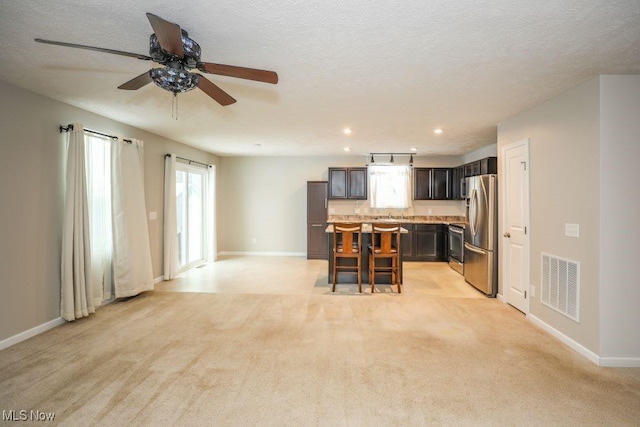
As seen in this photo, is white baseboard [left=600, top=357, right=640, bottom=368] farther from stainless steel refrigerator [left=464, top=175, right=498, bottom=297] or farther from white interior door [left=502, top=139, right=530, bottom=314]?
stainless steel refrigerator [left=464, top=175, right=498, bottom=297]

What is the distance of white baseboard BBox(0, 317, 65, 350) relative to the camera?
2.94m

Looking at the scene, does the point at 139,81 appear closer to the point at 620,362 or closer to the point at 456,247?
the point at 620,362

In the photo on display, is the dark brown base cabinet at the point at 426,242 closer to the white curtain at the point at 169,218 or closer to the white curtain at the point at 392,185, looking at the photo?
the white curtain at the point at 392,185

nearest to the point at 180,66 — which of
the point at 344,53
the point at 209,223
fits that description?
the point at 344,53

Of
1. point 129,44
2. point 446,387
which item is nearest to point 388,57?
point 129,44

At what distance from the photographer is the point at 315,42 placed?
2.18 metres

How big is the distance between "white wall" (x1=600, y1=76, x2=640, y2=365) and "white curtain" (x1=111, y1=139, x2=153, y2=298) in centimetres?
529

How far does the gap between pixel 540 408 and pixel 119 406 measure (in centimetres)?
283

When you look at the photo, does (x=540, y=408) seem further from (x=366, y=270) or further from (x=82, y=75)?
(x=82, y=75)

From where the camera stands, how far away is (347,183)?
7445 millimetres

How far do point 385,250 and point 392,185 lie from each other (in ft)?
10.5

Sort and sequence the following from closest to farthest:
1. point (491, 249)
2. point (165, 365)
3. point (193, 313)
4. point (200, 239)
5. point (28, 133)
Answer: point (165, 365) < point (28, 133) < point (193, 313) < point (491, 249) < point (200, 239)

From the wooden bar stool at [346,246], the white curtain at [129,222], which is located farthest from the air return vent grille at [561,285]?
the white curtain at [129,222]

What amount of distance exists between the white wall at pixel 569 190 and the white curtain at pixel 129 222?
5.10 m
